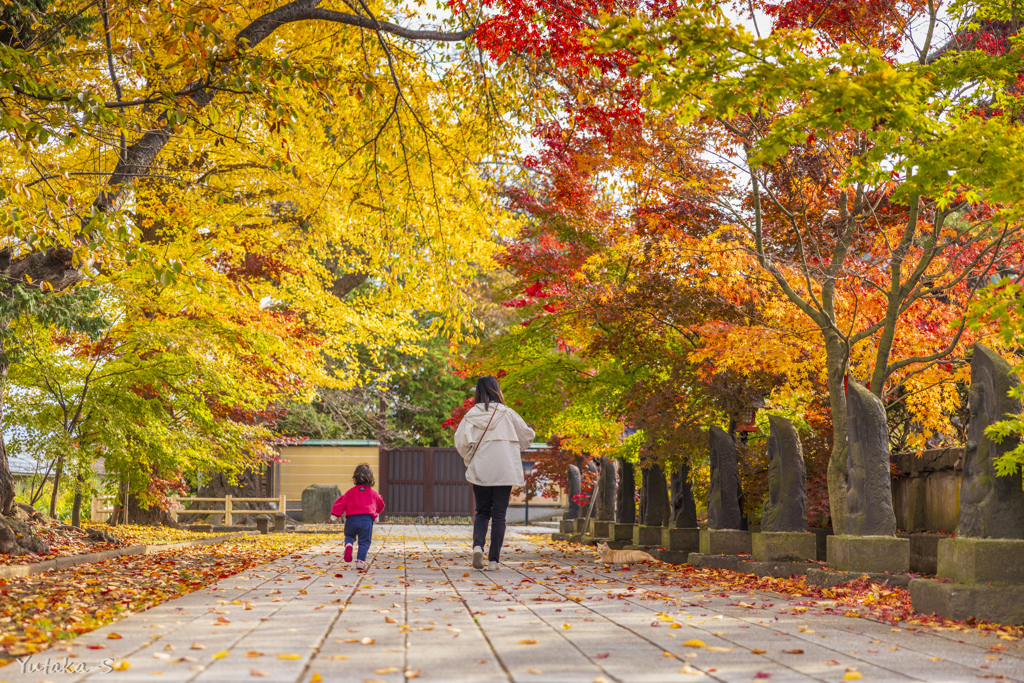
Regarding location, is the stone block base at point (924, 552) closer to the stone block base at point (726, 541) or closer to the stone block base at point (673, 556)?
the stone block base at point (726, 541)


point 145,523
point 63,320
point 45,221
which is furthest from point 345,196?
point 145,523

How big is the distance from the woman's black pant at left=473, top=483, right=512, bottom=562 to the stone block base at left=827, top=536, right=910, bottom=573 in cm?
318

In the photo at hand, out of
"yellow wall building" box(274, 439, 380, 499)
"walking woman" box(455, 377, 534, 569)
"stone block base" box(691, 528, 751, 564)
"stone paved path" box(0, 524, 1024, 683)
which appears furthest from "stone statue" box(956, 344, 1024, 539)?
"yellow wall building" box(274, 439, 380, 499)

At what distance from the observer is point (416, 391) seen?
31344 mm

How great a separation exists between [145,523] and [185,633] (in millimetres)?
16674

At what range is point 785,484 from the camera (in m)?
8.09

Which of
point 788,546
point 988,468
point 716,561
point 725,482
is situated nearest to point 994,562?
point 988,468

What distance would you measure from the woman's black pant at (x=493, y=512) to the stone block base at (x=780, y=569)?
8.04ft

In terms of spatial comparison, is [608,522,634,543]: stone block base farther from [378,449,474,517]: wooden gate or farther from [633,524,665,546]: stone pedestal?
[378,449,474,517]: wooden gate

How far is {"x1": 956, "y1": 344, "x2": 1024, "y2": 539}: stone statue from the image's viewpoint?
200 inches

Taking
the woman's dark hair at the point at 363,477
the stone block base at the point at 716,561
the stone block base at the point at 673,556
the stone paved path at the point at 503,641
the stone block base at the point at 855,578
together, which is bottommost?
the stone block base at the point at 673,556

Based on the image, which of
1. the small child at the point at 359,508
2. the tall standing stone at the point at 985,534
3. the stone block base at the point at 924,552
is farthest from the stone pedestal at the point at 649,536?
the tall standing stone at the point at 985,534

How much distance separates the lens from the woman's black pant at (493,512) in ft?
27.1

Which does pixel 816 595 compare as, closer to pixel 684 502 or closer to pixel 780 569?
pixel 780 569
